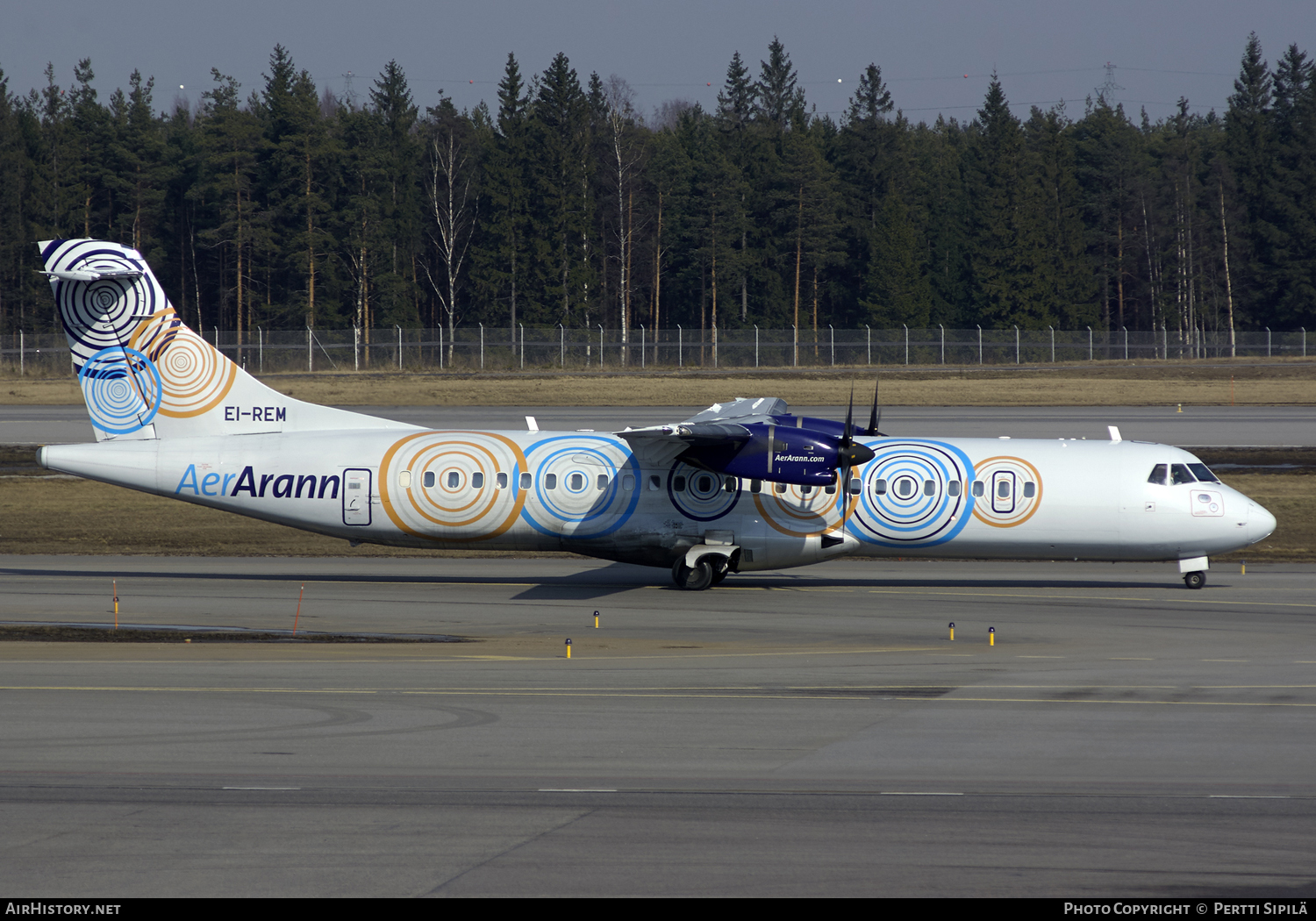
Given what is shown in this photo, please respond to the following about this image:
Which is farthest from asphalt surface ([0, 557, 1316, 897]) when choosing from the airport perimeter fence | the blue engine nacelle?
the airport perimeter fence

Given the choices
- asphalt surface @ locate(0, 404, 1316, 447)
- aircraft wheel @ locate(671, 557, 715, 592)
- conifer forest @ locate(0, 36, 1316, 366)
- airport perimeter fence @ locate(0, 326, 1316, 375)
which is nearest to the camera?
aircraft wheel @ locate(671, 557, 715, 592)

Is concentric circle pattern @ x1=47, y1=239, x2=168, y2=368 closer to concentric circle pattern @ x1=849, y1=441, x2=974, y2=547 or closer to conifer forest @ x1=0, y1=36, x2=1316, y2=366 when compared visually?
concentric circle pattern @ x1=849, y1=441, x2=974, y2=547

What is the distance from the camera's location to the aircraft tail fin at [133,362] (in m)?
24.0

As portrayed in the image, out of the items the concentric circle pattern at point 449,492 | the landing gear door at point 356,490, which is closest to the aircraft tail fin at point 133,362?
the landing gear door at point 356,490

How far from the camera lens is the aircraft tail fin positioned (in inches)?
944

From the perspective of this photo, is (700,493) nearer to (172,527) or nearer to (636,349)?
(172,527)

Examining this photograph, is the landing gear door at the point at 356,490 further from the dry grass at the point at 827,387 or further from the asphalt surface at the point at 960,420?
the dry grass at the point at 827,387

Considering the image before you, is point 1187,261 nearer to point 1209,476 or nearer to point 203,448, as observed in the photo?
point 1209,476

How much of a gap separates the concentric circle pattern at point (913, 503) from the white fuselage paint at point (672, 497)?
0.03 meters

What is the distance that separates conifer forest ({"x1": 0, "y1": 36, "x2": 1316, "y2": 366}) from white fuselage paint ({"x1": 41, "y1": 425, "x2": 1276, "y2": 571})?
6412 centimetres

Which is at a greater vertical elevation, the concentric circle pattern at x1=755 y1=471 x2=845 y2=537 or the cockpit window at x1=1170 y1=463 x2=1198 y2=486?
the cockpit window at x1=1170 y1=463 x2=1198 y2=486

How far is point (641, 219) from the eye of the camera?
98.9 meters

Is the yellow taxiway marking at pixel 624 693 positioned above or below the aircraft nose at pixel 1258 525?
below
